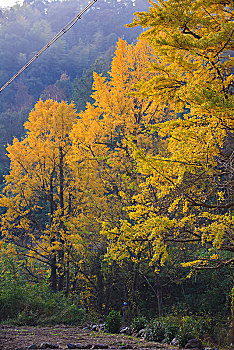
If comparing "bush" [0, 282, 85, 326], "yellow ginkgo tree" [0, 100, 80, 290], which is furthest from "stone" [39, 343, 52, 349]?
"yellow ginkgo tree" [0, 100, 80, 290]

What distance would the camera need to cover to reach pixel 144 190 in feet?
18.2

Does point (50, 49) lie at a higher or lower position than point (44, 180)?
higher

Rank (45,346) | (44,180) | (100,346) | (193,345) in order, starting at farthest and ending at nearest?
1. (44,180)
2. (193,345)
3. (100,346)
4. (45,346)

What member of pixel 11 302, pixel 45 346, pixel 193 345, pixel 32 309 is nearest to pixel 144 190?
pixel 193 345

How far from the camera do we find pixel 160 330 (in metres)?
5.73

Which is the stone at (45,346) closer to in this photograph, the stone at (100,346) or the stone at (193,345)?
the stone at (100,346)

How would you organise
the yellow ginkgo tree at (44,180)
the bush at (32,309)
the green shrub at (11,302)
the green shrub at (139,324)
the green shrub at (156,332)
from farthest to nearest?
the yellow ginkgo tree at (44,180) < the green shrub at (11,302) < the bush at (32,309) < the green shrub at (139,324) < the green shrub at (156,332)

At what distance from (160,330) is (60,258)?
5.12 meters

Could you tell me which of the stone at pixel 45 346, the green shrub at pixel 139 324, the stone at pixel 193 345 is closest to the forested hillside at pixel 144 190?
the green shrub at pixel 139 324

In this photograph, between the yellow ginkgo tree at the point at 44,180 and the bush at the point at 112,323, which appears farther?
the yellow ginkgo tree at the point at 44,180

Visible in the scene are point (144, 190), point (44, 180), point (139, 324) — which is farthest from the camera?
point (44, 180)

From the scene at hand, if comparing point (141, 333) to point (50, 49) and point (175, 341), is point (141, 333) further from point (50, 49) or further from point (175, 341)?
point (50, 49)

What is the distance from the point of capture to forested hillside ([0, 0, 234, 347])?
413 centimetres

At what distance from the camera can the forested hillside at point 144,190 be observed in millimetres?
4129
